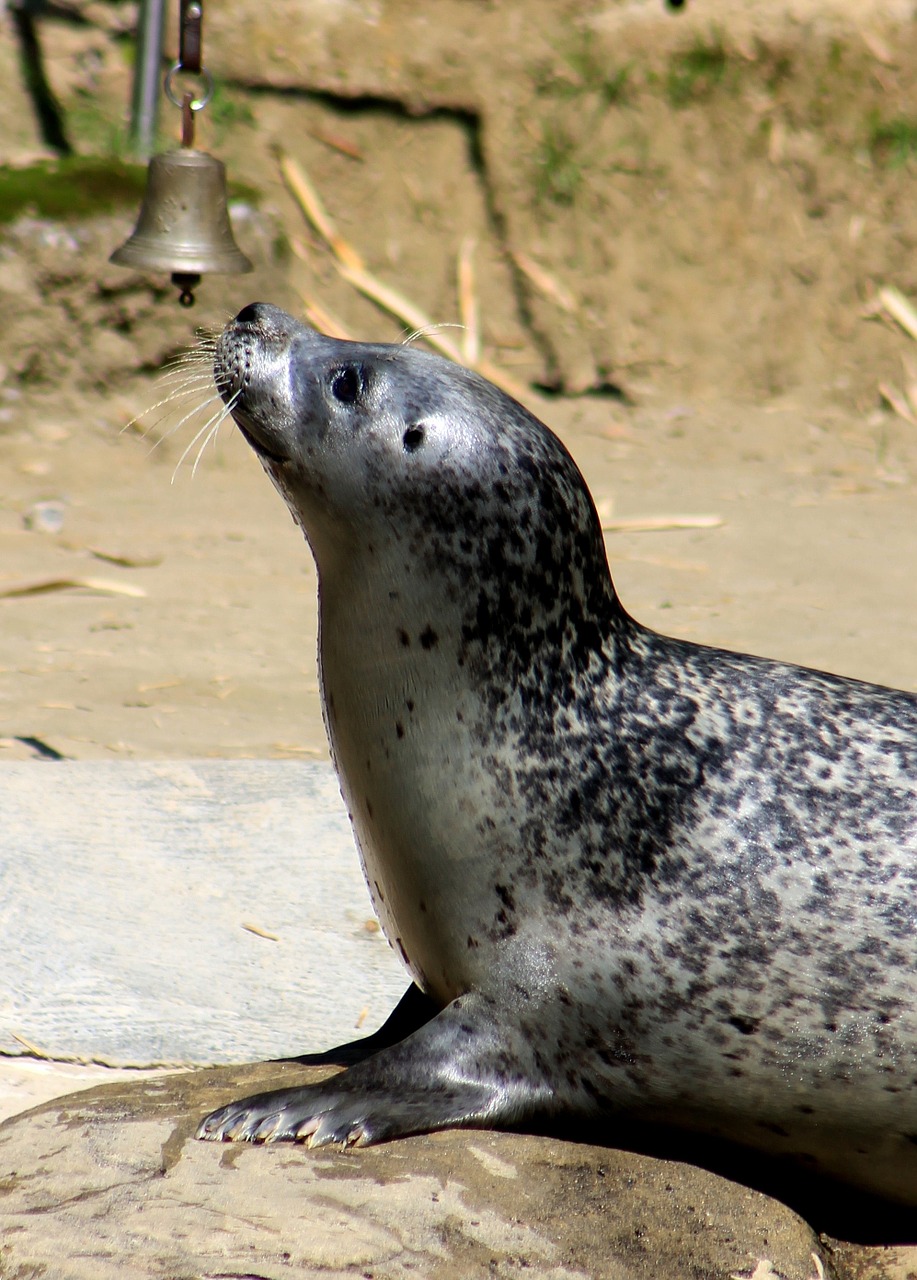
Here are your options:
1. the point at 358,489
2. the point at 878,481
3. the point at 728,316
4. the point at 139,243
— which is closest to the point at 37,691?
the point at 139,243

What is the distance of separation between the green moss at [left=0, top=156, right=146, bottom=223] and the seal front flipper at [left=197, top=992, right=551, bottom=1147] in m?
7.03

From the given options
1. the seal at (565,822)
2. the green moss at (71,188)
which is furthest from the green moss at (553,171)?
the seal at (565,822)

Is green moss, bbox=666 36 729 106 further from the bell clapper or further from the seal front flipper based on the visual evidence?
the seal front flipper

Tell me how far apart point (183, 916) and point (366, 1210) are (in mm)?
1636

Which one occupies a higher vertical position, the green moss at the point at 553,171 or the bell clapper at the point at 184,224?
the bell clapper at the point at 184,224

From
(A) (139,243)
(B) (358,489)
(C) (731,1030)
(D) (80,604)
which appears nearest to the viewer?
(C) (731,1030)

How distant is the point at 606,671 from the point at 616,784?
0.23 metres

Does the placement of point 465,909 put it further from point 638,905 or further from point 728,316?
point 728,316

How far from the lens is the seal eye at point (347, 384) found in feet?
10.5

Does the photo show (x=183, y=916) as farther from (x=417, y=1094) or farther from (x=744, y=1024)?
(x=744, y=1024)

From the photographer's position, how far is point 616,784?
3.06 m

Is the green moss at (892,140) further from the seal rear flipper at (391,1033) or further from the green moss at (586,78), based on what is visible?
the seal rear flipper at (391,1033)

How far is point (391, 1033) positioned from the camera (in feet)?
11.3

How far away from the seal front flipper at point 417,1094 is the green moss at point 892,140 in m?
9.17
